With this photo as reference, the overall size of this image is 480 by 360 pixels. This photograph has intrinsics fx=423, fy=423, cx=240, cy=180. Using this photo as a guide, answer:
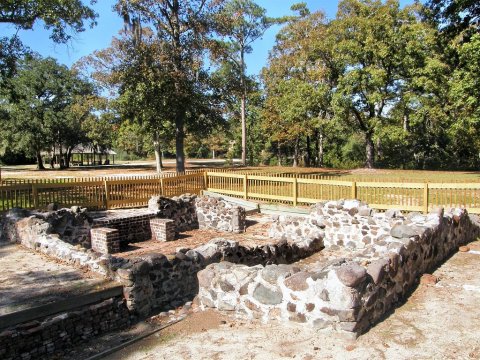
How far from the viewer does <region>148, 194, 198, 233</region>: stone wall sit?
583 inches

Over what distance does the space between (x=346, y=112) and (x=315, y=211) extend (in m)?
22.9

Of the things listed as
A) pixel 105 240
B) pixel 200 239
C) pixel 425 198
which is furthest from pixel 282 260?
pixel 425 198

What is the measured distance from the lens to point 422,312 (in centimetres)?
568

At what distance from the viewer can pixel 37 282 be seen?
283 inches

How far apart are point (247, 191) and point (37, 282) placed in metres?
11.9

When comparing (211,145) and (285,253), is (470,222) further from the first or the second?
(211,145)

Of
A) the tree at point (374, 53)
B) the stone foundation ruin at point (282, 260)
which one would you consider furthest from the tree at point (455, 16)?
the stone foundation ruin at point (282, 260)

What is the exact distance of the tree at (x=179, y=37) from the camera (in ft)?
82.2

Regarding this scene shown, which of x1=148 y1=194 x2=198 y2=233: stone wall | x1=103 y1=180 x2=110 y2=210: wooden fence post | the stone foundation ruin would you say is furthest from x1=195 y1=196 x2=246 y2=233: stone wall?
x1=103 y1=180 x2=110 y2=210: wooden fence post

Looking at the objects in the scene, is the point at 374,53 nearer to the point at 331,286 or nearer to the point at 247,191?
the point at 247,191

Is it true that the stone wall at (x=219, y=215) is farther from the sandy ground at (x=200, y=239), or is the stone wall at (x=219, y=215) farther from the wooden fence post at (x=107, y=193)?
the wooden fence post at (x=107, y=193)

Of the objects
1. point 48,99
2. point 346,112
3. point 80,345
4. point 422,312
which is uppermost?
point 48,99

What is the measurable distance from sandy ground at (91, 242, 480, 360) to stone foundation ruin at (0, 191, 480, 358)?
0.18 meters

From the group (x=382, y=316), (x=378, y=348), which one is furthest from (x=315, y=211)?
(x=378, y=348)
